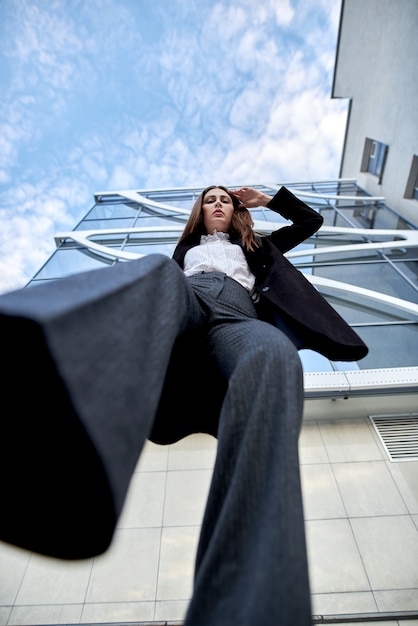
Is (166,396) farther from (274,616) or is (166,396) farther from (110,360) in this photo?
(274,616)

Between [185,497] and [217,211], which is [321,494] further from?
[217,211]

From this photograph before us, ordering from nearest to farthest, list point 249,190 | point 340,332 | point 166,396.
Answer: point 166,396
point 340,332
point 249,190

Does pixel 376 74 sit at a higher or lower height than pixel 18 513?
higher

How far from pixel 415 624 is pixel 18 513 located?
12.7 feet

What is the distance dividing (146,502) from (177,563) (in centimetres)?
78

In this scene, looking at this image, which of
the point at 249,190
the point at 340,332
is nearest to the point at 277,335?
the point at 340,332

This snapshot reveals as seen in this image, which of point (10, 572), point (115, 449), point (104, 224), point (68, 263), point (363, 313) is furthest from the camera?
point (104, 224)

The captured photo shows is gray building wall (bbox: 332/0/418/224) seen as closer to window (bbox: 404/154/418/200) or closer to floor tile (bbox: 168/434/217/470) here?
window (bbox: 404/154/418/200)

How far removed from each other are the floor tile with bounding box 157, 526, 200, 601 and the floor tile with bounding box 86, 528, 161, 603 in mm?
77

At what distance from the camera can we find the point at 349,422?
474 cm

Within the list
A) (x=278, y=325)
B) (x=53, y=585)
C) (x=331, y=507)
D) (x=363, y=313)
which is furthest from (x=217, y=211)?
(x=363, y=313)

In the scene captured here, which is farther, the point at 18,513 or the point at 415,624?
the point at 415,624

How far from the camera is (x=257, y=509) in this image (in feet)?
2.91

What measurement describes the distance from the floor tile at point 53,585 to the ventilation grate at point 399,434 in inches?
154
